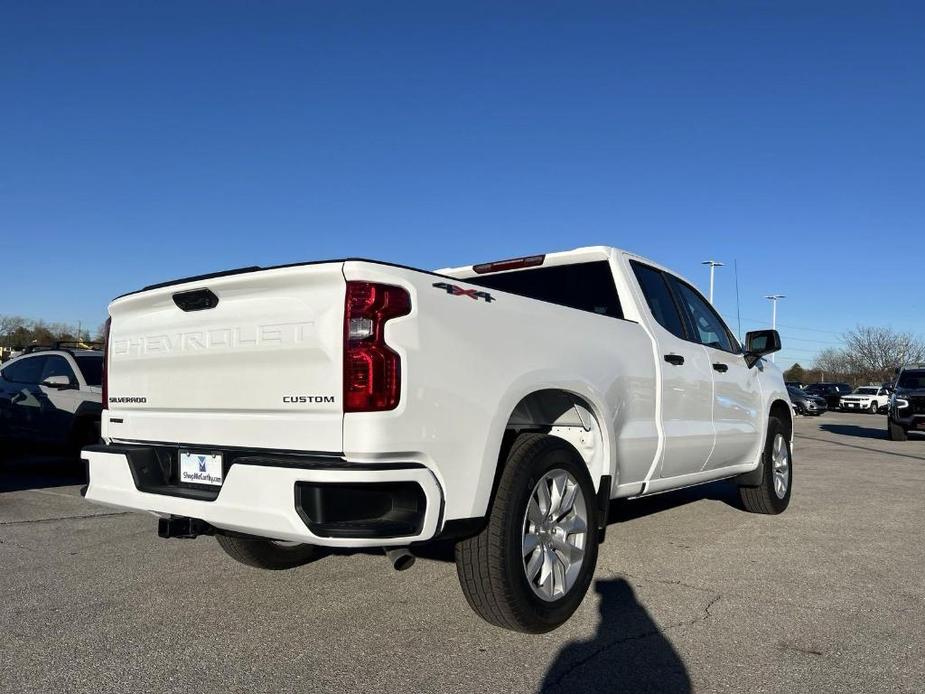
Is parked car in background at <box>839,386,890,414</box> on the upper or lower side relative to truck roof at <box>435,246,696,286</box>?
lower

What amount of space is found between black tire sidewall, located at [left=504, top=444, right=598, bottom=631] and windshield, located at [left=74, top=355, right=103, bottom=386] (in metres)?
7.12

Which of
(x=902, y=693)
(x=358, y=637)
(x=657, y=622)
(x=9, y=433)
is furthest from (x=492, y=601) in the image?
(x=9, y=433)

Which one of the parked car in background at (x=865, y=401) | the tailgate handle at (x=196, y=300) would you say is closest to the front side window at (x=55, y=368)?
the tailgate handle at (x=196, y=300)

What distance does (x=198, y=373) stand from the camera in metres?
3.53

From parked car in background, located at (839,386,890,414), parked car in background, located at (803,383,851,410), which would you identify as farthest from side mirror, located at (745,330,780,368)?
parked car in background, located at (839,386,890,414)

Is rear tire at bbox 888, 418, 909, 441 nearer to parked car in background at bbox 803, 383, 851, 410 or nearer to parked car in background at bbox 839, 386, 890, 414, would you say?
parked car in background at bbox 803, 383, 851, 410

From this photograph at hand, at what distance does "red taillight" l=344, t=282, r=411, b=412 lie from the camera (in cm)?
290

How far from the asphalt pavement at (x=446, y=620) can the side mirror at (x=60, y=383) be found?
126 inches

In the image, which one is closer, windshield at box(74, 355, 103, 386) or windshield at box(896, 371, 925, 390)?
windshield at box(74, 355, 103, 386)

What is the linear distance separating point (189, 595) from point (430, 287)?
7.59ft

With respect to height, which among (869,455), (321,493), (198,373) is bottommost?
(869,455)

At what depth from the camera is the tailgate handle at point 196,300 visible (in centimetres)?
351

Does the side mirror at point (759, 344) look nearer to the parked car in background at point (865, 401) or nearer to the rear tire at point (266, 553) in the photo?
the rear tire at point (266, 553)

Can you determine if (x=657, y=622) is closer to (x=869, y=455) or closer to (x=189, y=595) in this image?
(x=189, y=595)
